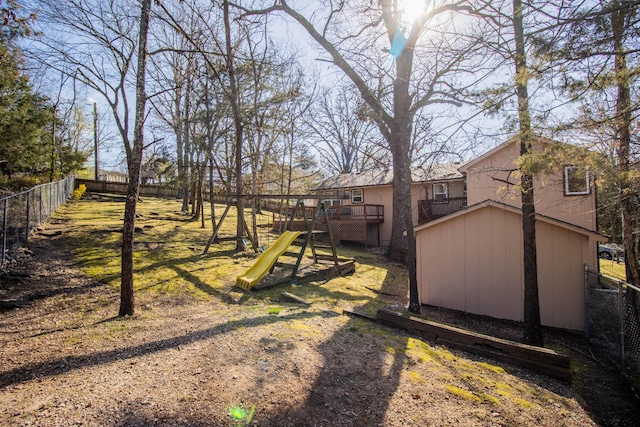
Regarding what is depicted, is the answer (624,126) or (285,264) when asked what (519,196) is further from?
(285,264)

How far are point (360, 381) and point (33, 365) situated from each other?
365 centimetres

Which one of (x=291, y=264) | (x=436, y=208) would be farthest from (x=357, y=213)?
(x=291, y=264)

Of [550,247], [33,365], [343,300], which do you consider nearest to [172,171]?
[343,300]

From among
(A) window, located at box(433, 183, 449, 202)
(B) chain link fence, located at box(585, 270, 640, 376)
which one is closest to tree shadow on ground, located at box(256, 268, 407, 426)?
(B) chain link fence, located at box(585, 270, 640, 376)

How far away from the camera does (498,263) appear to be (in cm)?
816

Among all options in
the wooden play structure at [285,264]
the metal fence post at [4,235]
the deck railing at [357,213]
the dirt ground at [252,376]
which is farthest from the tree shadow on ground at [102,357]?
the deck railing at [357,213]

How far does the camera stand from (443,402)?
3.09 metres

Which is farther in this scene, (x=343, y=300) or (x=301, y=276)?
(x=301, y=276)

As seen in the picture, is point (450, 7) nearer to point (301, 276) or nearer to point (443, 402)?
point (301, 276)

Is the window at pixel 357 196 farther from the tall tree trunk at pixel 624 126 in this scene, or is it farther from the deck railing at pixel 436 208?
the tall tree trunk at pixel 624 126

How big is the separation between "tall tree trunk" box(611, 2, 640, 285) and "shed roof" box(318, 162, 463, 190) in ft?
30.4

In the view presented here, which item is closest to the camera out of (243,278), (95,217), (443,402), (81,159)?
(443,402)

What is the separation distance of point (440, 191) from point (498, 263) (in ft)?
36.5

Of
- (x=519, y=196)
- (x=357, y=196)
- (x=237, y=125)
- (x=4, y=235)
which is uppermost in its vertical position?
(x=237, y=125)
